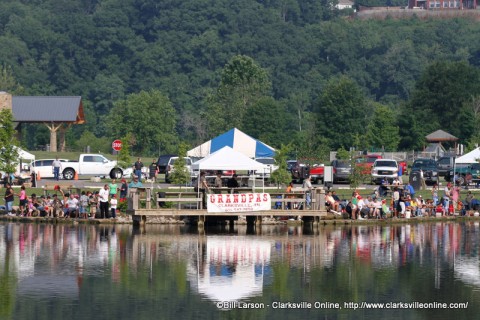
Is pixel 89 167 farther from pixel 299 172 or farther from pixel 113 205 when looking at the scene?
pixel 113 205

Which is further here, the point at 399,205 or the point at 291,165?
the point at 291,165

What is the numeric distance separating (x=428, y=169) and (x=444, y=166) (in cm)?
283

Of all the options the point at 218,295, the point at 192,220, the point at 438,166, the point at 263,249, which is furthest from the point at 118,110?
Answer: the point at 218,295

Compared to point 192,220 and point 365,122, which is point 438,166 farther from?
point 365,122

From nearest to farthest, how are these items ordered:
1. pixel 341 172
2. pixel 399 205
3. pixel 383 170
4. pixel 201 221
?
1. pixel 201 221
2. pixel 399 205
3. pixel 341 172
4. pixel 383 170

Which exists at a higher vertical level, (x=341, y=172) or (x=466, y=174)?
(x=341, y=172)

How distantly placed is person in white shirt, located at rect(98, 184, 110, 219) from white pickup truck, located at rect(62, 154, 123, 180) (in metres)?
21.8

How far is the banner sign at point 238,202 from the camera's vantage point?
51.4m

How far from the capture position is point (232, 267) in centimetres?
4016

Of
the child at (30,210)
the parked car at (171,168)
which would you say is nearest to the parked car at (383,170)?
the parked car at (171,168)

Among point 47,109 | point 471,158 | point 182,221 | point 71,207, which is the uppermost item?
point 47,109

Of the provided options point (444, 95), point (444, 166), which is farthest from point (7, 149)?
point (444, 95)

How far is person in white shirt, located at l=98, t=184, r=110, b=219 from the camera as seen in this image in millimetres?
53188

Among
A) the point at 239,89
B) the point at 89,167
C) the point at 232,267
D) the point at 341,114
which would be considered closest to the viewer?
the point at 232,267
